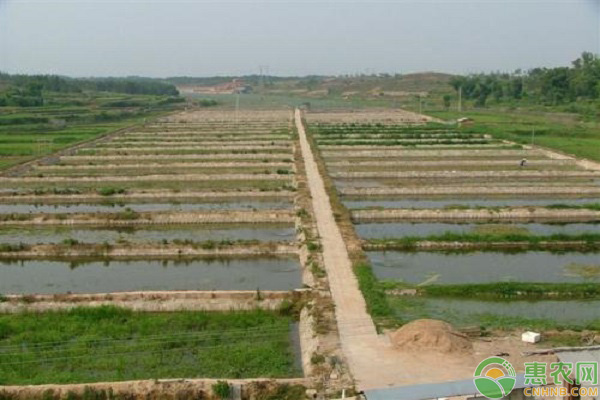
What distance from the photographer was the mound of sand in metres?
9.63

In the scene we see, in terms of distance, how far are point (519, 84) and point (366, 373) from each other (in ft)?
217

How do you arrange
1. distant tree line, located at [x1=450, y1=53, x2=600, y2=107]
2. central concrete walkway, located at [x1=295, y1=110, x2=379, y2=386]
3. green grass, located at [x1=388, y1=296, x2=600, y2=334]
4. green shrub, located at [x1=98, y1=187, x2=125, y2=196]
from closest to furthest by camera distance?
central concrete walkway, located at [x1=295, y1=110, x2=379, y2=386] < green grass, located at [x1=388, y1=296, x2=600, y2=334] < green shrub, located at [x1=98, y1=187, x2=125, y2=196] < distant tree line, located at [x1=450, y1=53, x2=600, y2=107]

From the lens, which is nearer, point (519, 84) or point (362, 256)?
point (362, 256)

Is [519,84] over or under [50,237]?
over

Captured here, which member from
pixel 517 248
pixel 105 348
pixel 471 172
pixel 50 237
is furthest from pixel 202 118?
pixel 105 348

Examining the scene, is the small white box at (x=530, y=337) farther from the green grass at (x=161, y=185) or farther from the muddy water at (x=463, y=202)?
the green grass at (x=161, y=185)

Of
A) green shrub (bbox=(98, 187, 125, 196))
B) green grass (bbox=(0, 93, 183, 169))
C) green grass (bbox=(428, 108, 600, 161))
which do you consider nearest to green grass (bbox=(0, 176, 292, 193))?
green shrub (bbox=(98, 187, 125, 196))

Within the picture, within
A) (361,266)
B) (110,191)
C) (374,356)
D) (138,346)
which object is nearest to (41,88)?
(110,191)

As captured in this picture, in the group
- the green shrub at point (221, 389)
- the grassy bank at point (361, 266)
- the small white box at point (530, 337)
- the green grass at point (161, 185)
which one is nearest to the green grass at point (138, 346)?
the green shrub at point (221, 389)

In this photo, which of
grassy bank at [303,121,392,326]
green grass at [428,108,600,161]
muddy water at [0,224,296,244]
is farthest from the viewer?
green grass at [428,108,600,161]

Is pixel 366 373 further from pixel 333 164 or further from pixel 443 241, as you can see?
pixel 333 164

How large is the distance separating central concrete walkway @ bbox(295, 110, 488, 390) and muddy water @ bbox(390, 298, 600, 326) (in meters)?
A: 0.99

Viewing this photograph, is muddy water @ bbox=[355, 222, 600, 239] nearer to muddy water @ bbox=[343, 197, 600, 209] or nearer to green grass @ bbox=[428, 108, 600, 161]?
muddy water @ bbox=[343, 197, 600, 209]

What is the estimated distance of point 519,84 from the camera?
69000mm
